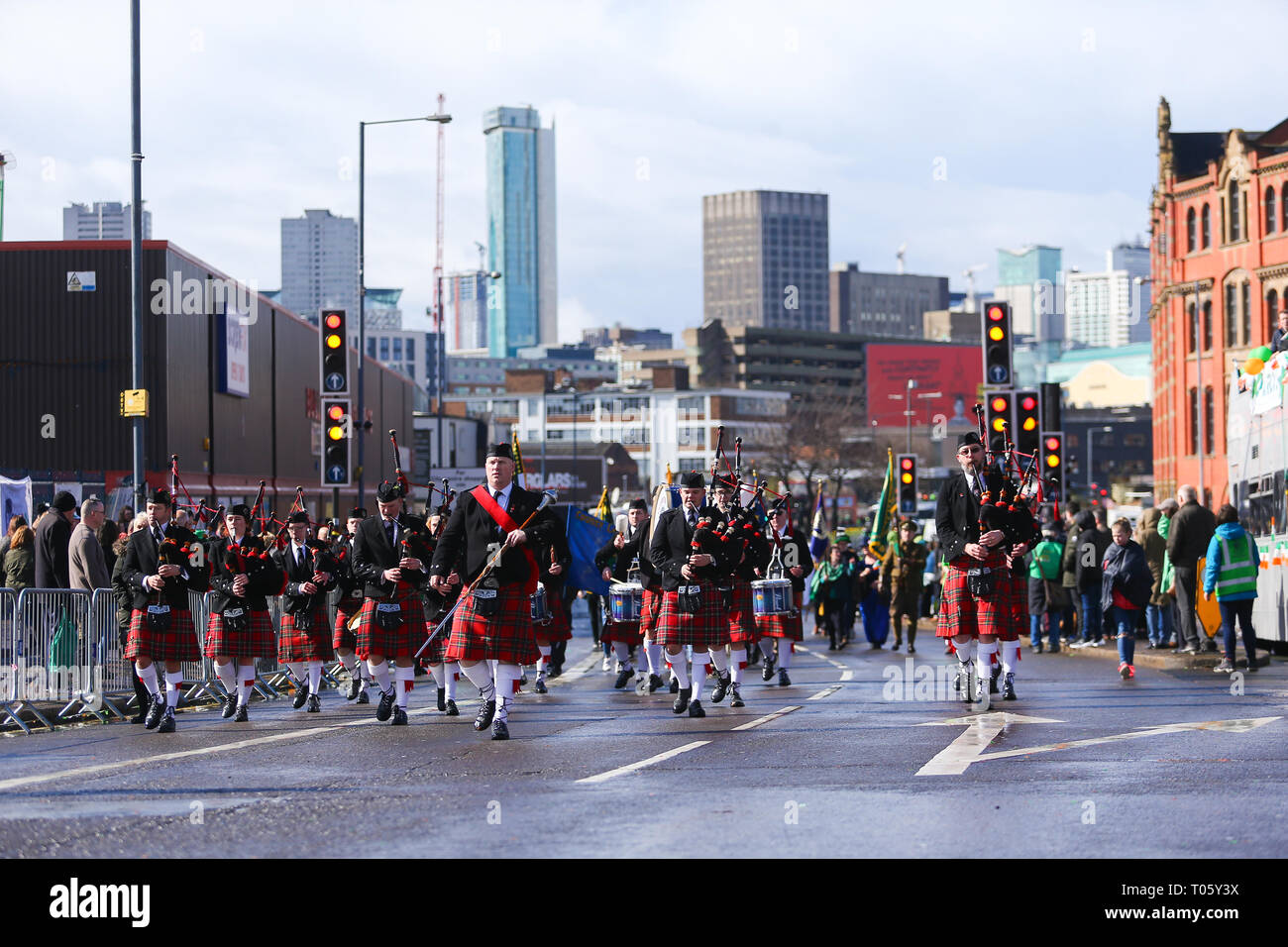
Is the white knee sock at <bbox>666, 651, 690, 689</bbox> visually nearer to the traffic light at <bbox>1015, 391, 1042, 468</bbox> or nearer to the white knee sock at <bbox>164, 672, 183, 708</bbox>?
the white knee sock at <bbox>164, 672, 183, 708</bbox>

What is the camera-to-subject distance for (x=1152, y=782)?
9.40m

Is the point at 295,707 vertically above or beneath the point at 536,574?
beneath

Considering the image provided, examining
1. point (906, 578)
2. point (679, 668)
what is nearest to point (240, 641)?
point (679, 668)

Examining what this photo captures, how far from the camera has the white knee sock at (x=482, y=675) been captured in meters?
12.6

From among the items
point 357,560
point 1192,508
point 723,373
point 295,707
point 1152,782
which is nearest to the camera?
point 1152,782

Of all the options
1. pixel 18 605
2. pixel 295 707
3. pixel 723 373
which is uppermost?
pixel 723 373

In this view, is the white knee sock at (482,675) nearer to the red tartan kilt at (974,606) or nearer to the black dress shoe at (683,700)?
the black dress shoe at (683,700)

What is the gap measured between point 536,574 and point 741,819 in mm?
4619

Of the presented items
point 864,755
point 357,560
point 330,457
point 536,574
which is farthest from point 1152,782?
point 330,457

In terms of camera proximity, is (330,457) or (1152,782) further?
(330,457)

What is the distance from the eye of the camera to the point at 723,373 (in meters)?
196

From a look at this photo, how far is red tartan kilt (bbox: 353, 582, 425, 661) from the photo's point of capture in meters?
14.2
